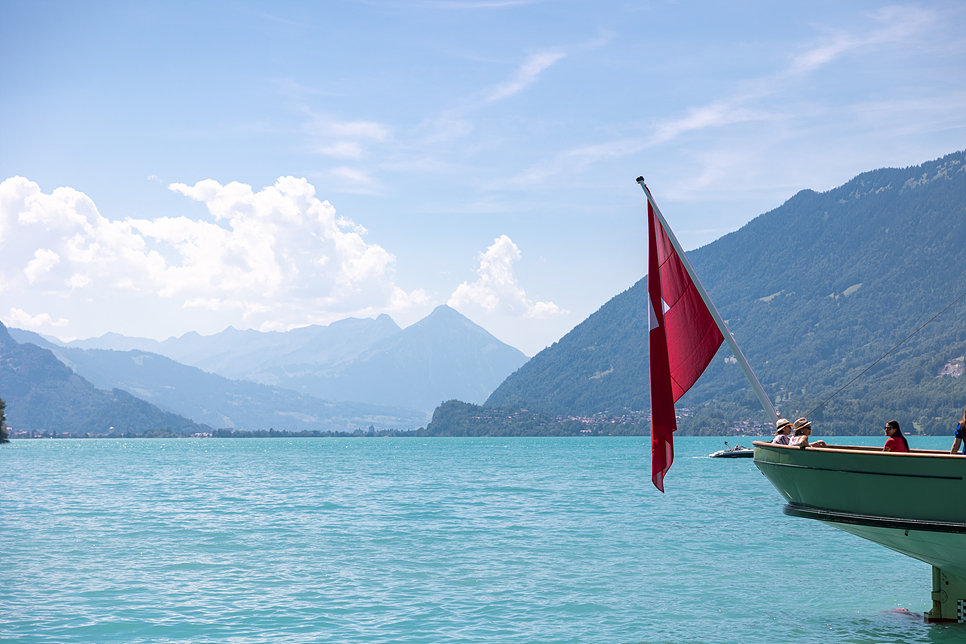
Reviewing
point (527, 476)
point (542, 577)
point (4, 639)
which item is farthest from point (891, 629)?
point (527, 476)

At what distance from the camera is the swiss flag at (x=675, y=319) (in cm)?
1254

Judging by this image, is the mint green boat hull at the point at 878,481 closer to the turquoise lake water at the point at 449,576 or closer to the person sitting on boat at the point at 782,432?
the person sitting on boat at the point at 782,432

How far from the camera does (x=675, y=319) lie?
519 inches

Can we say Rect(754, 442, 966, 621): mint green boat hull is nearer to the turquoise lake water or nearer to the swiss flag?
the swiss flag

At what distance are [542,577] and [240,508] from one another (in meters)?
25.7

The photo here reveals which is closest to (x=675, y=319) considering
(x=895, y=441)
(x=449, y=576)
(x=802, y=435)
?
(x=802, y=435)

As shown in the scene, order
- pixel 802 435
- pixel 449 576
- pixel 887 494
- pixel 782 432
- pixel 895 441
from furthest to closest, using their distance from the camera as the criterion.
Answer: pixel 449 576 → pixel 782 432 → pixel 802 435 → pixel 895 441 → pixel 887 494

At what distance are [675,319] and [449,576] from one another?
1176 centimetres

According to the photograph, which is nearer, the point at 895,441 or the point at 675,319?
the point at 895,441

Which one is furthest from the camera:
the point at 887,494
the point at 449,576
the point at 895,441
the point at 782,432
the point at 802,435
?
the point at 449,576

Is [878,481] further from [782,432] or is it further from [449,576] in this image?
[449,576]

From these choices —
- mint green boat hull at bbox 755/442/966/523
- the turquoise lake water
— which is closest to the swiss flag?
mint green boat hull at bbox 755/442/966/523

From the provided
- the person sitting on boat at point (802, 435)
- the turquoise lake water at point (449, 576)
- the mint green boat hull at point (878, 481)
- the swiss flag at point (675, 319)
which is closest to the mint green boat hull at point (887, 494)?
the mint green boat hull at point (878, 481)

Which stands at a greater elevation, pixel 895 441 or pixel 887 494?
pixel 895 441
